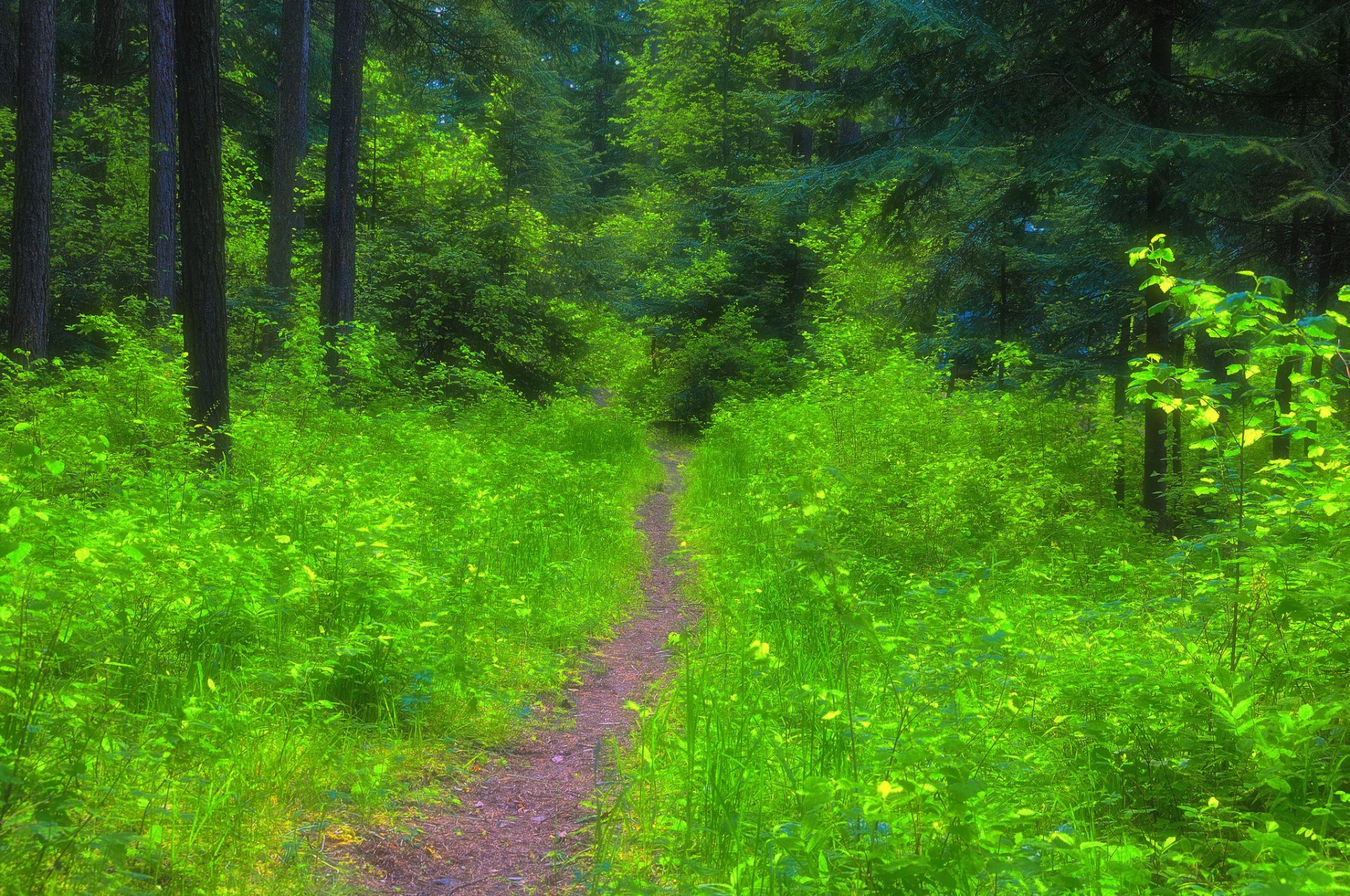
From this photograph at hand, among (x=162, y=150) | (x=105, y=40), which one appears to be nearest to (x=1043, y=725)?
(x=162, y=150)

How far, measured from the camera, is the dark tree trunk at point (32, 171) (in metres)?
9.24

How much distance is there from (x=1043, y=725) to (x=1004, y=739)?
0.48 m

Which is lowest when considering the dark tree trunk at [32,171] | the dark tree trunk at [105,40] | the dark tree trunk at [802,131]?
the dark tree trunk at [32,171]

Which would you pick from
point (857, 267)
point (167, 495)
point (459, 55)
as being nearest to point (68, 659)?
point (167, 495)

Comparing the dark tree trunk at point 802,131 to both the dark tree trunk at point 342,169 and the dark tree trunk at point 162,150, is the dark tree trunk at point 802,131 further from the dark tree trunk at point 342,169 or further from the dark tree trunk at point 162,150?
the dark tree trunk at point 162,150

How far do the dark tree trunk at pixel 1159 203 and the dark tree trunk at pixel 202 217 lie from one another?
8763mm

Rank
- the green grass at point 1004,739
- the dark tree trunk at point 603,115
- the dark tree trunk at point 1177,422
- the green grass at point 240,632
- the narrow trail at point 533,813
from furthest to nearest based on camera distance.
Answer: the dark tree trunk at point 603,115 → the dark tree trunk at point 1177,422 → the narrow trail at point 533,813 → the green grass at point 240,632 → the green grass at point 1004,739

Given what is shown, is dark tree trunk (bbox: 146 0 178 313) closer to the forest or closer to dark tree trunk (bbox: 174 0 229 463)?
the forest

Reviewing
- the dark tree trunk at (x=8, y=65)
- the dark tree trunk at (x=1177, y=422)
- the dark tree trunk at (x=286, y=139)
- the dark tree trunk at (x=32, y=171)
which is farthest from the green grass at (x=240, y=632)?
the dark tree trunk at (x=8, y=65)

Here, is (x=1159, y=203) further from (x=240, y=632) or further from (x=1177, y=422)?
(x=240, y=632)

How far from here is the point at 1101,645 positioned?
430cm

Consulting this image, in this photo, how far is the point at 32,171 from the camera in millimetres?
9367

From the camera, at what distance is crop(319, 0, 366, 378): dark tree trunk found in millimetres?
11766

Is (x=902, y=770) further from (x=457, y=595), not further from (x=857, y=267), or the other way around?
(x=857, y=267)
